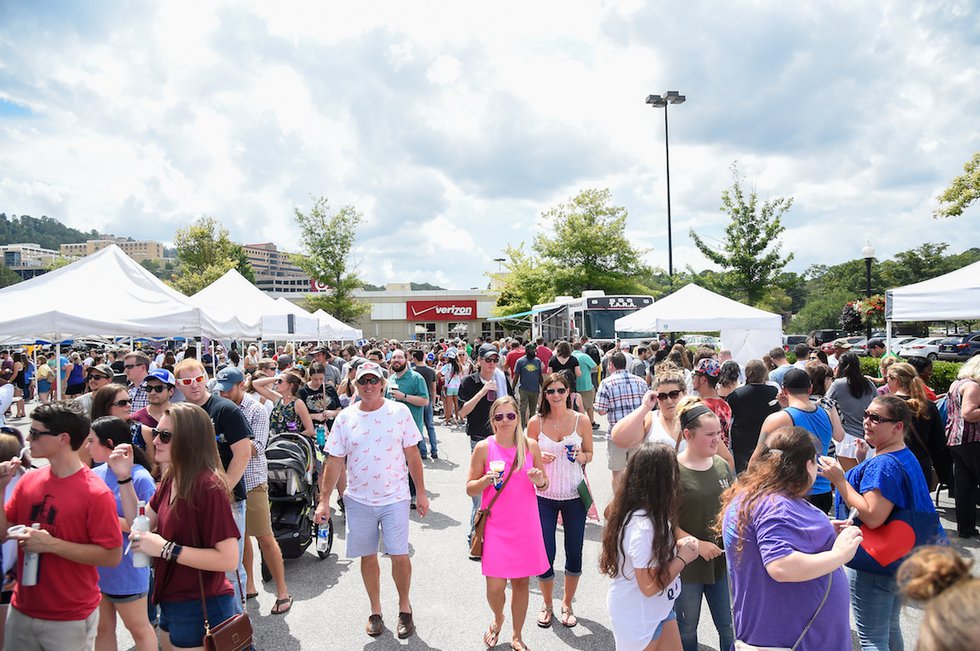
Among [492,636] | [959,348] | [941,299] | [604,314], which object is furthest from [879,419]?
[959,348]

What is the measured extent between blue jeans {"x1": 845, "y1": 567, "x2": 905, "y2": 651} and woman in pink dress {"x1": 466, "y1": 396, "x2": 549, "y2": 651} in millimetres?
1813

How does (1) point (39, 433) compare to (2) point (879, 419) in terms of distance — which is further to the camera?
(2) point (879, 419)

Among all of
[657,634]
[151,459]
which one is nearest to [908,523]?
[657,634]

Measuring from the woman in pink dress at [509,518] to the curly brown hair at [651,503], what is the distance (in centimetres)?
111

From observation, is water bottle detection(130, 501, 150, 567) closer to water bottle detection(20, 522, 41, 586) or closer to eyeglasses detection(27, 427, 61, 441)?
water bottle detection(20, 522, 41, 586)

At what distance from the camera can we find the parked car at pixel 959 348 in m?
29.6

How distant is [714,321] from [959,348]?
83.6ft

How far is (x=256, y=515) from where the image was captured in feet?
16.1

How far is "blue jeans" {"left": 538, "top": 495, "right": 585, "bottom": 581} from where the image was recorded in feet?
14.7

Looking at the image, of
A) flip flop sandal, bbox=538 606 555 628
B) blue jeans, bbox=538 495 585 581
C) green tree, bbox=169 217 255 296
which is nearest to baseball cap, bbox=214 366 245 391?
blue jeans, bbox=538 495 585 581

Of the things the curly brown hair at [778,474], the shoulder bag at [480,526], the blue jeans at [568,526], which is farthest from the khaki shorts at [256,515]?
the curly brown hair at [778,474]

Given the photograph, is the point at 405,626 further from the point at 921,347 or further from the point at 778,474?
the point at 921,347

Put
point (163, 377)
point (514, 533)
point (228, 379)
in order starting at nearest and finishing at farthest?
point (514, 533) → point (163, 377) → point (228, 379)

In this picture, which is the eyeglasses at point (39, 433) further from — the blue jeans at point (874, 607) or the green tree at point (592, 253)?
the green tree at point (592, 253)
